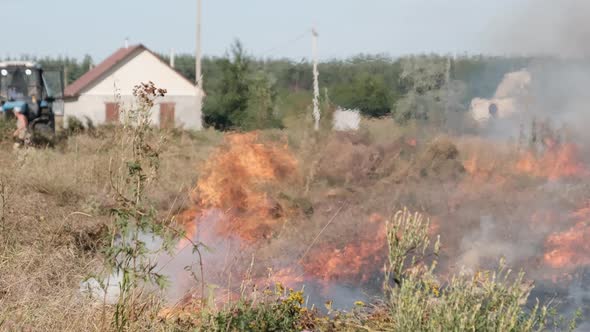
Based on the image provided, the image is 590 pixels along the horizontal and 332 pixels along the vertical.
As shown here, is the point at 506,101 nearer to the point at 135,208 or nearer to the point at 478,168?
the point at 478,168

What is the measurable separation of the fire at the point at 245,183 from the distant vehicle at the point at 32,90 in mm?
11593

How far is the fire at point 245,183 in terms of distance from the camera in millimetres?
10820

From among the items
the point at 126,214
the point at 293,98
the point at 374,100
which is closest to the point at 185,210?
the point at 374,100

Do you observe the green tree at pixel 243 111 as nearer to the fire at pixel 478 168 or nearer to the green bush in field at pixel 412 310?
the fire at pixel 478 168

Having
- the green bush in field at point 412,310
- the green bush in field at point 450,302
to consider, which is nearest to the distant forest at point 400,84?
the green bush in field at point 412,310

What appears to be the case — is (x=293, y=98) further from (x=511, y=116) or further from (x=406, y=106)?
(x=511, y=116)

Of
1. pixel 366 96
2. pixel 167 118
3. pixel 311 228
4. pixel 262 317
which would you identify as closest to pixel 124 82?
pixel 167 118

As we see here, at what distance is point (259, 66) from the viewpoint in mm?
37781

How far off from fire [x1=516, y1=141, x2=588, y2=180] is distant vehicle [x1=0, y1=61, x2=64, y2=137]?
13660 millimetres

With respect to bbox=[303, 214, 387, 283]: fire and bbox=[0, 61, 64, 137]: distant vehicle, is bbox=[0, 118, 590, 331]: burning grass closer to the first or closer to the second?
bbox=[303, 214, 387, 283]: fire

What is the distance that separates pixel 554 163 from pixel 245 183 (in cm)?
418

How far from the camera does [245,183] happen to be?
38.6ft

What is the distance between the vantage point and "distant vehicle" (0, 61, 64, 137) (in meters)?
23.2

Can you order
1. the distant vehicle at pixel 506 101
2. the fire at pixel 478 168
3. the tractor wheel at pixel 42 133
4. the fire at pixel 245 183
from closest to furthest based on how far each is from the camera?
the fire at pixel 245 183 < the fire at pixel 478 168 < the distant vehicle at pixel 506 101 < the tractor wheel at pixel 42 133
